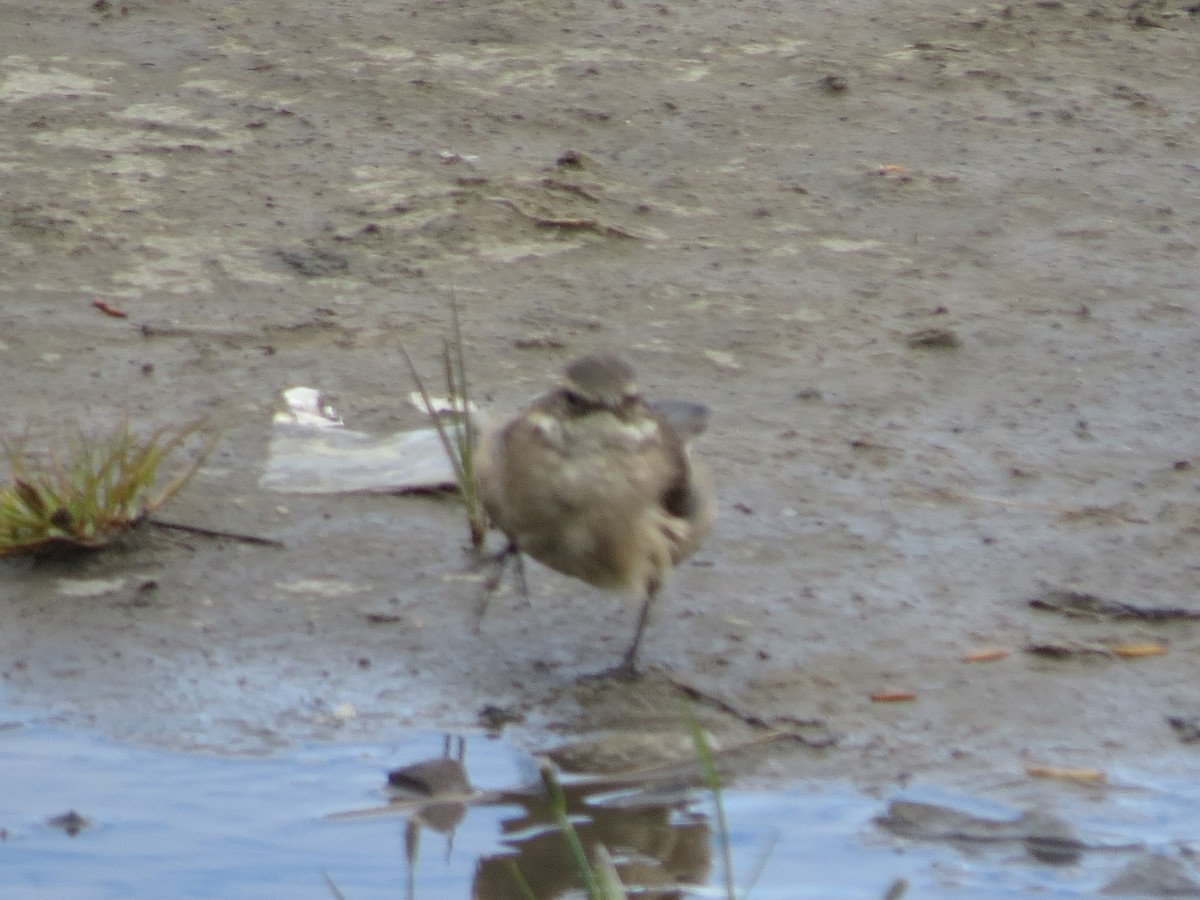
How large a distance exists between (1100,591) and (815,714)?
1056 millimetres

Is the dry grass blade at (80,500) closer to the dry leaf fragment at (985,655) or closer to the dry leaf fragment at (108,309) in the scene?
the dry leaf fragment at (108,309)

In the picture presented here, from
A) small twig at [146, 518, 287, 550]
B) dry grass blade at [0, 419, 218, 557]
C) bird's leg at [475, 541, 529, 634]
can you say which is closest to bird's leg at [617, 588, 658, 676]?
bird's leg at [475, 541, 529, 634]

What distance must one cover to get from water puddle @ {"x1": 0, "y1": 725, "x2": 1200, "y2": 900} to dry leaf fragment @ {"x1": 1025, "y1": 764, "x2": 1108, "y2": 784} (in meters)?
0.08

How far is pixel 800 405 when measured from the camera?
6973 millimetres

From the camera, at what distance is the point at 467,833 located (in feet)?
14.7

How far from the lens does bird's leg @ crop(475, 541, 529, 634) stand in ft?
18.1

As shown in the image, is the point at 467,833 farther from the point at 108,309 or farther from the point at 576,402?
the point at 108,309

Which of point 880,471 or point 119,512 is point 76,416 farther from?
point 880,471

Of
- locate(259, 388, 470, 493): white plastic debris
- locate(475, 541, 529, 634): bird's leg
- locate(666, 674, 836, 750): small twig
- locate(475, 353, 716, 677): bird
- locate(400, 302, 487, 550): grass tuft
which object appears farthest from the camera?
locate(259, 388, 470, 493): white plastic debris

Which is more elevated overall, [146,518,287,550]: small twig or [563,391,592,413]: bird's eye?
[563,391,592,413]: bird's eye

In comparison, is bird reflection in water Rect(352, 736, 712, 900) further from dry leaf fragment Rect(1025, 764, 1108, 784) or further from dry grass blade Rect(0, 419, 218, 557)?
dry grass blade Rect(0, 419, 218, 557)

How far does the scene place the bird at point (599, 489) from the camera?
16.7 ft

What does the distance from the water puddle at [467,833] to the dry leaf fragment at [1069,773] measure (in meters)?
0.08

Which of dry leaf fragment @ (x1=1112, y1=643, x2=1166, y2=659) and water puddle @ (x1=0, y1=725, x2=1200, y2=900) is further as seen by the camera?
dry leaf fragment @ (x1=1112, y1=643, x2=1166, y2=659)
